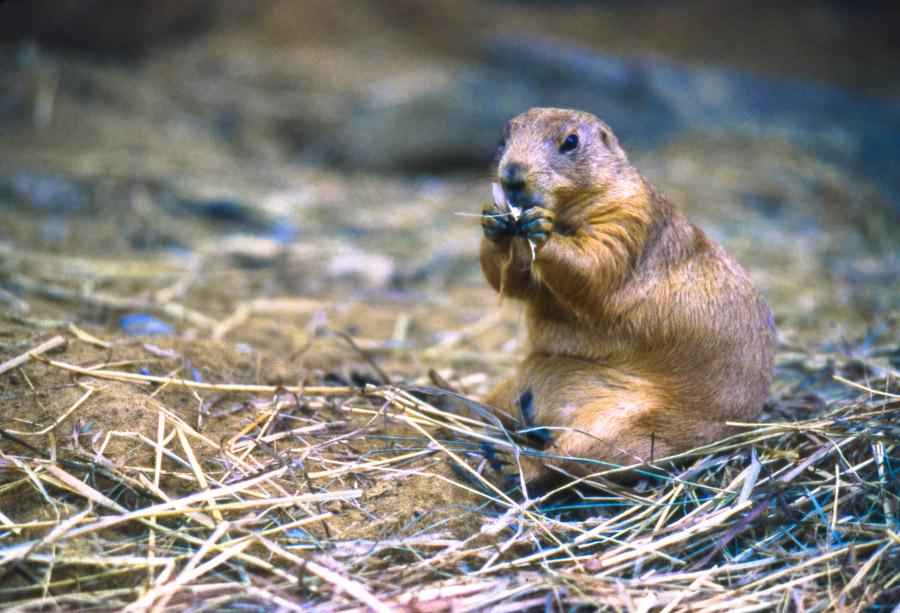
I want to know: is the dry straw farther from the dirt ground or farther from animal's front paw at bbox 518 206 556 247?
animal's front paw at bbox 518 206 556 247

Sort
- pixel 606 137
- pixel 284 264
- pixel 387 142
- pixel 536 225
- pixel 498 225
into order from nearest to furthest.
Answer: pixel 536 225, pixel 498 225, pixel 606 137, pixel 284 264, pixel 387 142

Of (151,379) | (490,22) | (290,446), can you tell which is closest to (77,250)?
(151,379)

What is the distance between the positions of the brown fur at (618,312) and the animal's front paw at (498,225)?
0.05 ft

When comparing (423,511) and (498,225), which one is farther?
(498,225)

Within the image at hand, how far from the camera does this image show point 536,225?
10.5ft

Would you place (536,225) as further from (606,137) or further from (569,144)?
(606,137)

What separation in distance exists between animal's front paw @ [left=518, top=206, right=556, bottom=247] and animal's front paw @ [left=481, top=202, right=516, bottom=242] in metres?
0.06

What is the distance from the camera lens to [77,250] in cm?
627

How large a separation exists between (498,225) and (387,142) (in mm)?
7540

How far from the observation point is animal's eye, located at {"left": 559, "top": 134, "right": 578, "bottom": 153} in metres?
3.53

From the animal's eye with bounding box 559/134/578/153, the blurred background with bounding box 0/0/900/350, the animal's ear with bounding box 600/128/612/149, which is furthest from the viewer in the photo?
the blurred background with bounding box 0/0/900/350

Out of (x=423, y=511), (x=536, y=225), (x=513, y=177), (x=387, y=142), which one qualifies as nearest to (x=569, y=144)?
(x=513, y=177)

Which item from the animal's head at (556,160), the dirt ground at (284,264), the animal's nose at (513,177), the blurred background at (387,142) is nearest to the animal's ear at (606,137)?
the animal's head at (556,160)

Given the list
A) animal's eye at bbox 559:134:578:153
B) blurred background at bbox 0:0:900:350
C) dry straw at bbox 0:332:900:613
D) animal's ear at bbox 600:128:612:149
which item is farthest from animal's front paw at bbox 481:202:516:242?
blurred background at bbox 0:0:900:350
